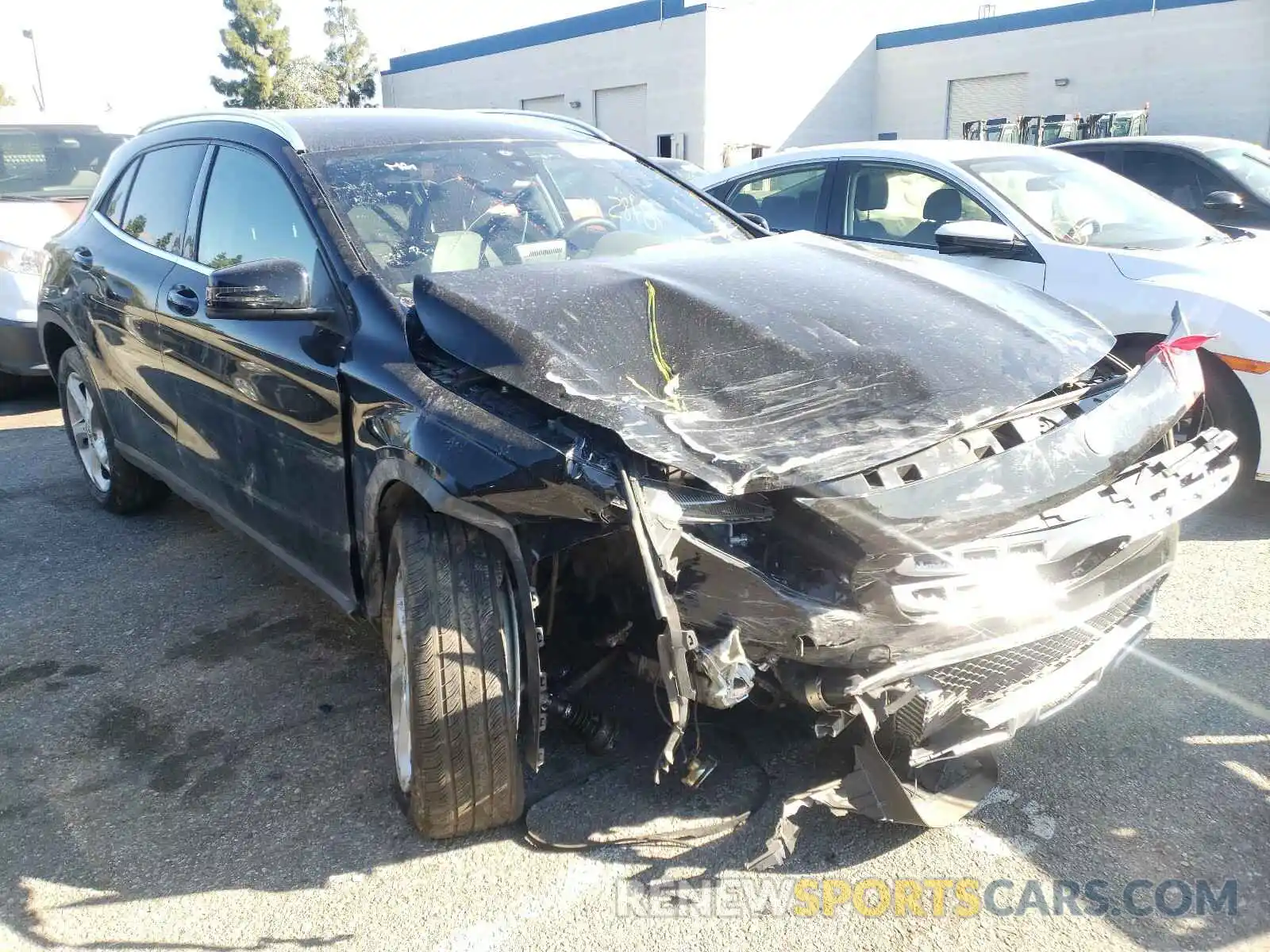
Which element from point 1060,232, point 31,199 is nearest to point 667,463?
point 1060,232

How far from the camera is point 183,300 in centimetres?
368

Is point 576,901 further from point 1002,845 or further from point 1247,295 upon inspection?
point 1247,295

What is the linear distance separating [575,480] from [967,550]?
0.86 meters

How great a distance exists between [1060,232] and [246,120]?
4.02 m

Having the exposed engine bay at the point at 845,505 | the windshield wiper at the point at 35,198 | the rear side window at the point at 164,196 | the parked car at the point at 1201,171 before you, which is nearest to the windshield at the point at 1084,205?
the parked car at the point at 1201,171

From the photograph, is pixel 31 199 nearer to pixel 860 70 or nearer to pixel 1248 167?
pixel 1248 167

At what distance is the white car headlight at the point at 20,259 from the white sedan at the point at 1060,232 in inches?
190

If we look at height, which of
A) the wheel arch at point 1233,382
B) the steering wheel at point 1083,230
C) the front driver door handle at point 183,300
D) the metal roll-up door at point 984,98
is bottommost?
the wheel arch at point 1233,382

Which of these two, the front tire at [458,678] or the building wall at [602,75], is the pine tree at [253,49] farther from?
the front tire at [458,678]

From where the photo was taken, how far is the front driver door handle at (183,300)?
3.62 meters

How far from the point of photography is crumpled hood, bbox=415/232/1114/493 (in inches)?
88.9

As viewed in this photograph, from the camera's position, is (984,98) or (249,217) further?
(984,98)

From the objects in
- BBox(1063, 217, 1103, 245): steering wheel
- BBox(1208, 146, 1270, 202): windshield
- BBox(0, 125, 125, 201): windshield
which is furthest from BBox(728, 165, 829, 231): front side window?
BBox(0, 125, 125, 201): windshield

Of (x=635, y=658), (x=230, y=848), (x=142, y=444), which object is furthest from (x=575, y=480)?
(x=142, y=444)
